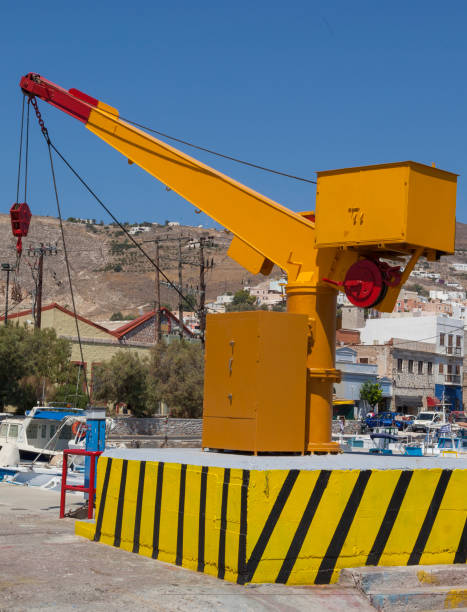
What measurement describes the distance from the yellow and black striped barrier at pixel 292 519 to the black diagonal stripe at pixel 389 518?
0.01 meters

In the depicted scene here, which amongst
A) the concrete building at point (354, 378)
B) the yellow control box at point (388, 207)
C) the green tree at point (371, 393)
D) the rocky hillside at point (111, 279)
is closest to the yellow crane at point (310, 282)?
the yellow control box at point (388, 207)

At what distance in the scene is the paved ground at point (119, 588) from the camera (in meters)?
7.43

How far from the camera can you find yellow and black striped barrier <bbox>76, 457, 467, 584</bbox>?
824 cm

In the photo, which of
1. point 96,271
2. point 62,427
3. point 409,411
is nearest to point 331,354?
point 62,427

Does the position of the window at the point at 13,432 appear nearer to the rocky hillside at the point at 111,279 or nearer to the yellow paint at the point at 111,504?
the yellow paint at the point at 111,504

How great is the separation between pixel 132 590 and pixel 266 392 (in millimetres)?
2771

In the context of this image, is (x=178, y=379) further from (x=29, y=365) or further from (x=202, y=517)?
(x=202, y=517)

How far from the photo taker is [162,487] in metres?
9.38

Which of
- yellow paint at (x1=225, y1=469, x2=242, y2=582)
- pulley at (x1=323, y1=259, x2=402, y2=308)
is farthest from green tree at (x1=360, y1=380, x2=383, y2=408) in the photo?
yellow paint at (x1=225, y1=469, x2=242, y2=582)

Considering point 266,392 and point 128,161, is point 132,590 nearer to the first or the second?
point 266,392

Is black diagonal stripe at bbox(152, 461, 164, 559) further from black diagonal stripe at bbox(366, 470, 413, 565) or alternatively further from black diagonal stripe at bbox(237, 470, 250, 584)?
black diagonal stripe at bbox(366, 470, 413, 565)

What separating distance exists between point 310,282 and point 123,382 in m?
39.3

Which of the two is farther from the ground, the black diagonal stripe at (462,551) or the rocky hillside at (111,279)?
the rocky hillside at (111,279)

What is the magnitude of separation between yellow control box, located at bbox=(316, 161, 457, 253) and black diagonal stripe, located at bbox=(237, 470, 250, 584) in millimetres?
3047
